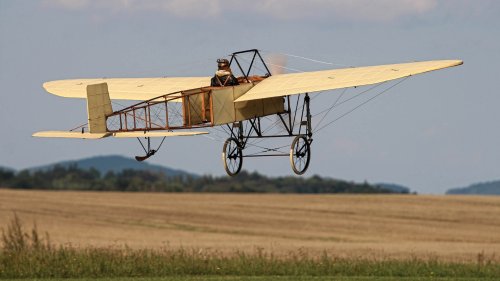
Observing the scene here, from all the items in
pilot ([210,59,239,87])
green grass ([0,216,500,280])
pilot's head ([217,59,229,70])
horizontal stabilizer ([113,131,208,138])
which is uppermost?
pilot's head ([217,59,229,70])

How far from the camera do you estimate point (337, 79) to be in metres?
27.1

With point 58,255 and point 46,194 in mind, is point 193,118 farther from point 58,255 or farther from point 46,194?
point 46,194

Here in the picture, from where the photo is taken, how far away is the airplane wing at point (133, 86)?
30.1m

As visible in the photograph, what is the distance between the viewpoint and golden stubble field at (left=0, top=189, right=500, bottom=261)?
54969 mm

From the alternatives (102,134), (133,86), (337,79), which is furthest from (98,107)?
(337,79)

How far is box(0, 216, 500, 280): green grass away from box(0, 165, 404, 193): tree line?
7435 cm

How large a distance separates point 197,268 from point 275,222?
35404 mm

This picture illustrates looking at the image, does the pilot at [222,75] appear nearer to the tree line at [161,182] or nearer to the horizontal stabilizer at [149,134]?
the horizontal stabilizer at [149,134]

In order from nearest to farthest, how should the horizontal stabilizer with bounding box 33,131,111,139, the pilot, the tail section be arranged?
the horizontal stabilizer with bounding box 33,131,111,139
the tail section
the pilot

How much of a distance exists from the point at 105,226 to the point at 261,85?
40021 mm

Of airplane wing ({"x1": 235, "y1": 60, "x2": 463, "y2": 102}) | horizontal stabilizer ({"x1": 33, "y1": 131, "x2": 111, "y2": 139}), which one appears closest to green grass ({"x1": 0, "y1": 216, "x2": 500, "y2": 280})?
airplane wing ({"x1": 235, "y1": 60, "x2": 463, "y2": 102})

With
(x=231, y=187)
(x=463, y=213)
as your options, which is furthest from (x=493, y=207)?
(x=231, y=187)

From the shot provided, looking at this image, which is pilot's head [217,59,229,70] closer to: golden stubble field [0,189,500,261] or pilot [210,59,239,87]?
pilot [210,59,239,87]

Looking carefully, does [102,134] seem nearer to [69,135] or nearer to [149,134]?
[69,135]
